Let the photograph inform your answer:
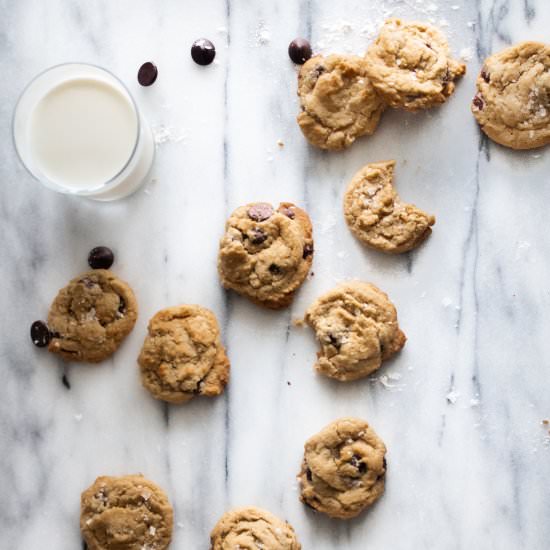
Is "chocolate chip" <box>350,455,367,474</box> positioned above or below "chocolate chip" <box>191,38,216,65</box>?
below

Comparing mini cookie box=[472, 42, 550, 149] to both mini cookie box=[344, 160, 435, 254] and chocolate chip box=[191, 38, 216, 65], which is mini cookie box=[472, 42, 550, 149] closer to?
mini cookie box=[344, 160, 435, 254]

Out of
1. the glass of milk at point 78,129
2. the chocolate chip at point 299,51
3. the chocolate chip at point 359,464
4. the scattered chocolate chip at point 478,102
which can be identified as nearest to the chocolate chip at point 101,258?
the glass of milk at point 78,129

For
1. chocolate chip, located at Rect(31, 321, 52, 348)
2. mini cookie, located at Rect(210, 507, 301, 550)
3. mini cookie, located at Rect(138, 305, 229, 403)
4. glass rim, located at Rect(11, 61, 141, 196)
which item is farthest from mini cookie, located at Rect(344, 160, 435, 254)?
chocolate chip, located at Rect(31, 321, 52, 348)

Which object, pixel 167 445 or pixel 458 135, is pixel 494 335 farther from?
pixel 167 445

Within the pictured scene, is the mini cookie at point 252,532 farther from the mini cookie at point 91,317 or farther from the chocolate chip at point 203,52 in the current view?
the chocolate chip at point 203,52

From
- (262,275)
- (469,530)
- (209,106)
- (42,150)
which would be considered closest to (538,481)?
(469,530)

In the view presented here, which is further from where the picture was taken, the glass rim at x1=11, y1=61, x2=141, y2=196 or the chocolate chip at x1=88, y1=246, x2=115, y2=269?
the chocolate chip at x1=88, y1=246, x2=115, y2=269
